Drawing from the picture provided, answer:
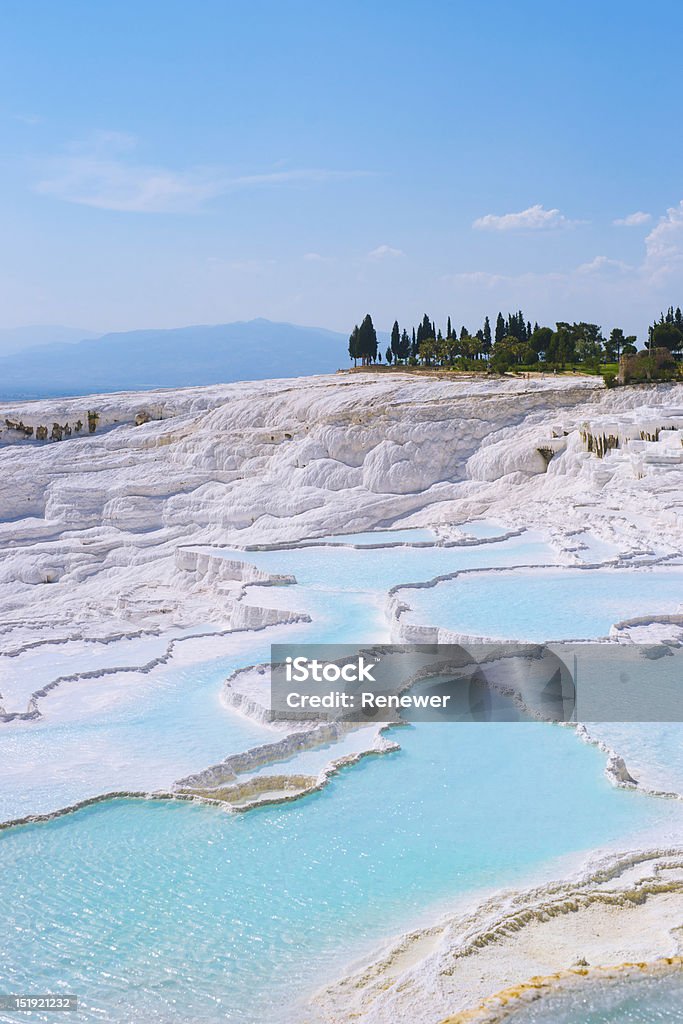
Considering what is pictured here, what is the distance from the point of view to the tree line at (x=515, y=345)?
30769 mm

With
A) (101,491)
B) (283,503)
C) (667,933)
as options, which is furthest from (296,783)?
(101,491)

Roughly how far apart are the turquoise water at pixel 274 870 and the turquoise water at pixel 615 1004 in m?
1.10

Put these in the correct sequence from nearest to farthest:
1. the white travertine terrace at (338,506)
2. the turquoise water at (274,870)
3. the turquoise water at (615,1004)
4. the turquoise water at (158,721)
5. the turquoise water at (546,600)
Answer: the turquoise water at (615,1004)
the turquoise water at (274,870)
the white travertine terrace at (338,506)
the turquoise water at (158,721)
the turquoise water at (546,600)

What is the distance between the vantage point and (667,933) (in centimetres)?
496

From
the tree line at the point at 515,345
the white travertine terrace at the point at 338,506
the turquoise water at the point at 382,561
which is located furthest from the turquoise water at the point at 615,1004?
the tree line at the point at 515,345

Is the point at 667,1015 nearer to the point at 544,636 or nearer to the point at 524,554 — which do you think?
the point at 544,636

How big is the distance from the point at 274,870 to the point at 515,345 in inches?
1115

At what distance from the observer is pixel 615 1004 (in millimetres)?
4359

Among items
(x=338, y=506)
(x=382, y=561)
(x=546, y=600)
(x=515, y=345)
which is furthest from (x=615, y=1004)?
(x=515, y=345)

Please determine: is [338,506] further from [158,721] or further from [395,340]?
[395,340]

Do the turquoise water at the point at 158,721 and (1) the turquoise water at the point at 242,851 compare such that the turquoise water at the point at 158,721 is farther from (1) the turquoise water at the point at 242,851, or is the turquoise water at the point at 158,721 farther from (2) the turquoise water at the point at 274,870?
(2) the turquoise water at the point at 274,870

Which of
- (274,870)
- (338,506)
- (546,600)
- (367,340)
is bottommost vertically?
(274,870)

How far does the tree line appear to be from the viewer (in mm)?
30769

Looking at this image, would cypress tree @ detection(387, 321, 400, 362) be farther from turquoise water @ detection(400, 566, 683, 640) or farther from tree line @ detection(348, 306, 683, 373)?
turquoise water @ detection(400, 566, 683, 640)
